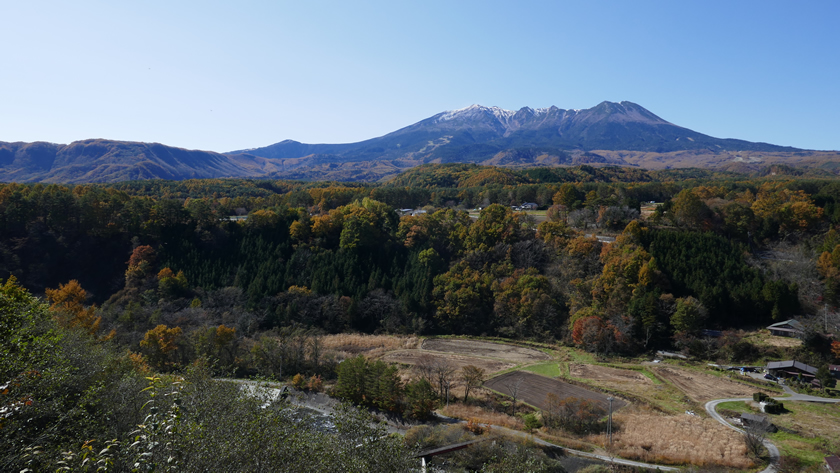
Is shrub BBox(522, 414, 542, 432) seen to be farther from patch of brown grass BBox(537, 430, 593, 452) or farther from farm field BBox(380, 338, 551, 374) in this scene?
farm field BBox(380, 338, 551, 374)

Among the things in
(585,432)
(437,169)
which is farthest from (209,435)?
(437,169)

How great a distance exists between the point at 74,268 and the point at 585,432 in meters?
52.9

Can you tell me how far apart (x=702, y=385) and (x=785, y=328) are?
11427 mm

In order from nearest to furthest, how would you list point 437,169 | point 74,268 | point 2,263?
point 2,263
point 74,268
point 437,169

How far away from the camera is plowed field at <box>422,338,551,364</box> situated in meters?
33.8

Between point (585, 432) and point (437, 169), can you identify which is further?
point (437, 169)

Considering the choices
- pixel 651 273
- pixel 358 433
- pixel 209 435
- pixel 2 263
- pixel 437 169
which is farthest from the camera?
pixel 437 169

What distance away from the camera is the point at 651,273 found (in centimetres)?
3634

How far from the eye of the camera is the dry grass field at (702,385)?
25312 mm

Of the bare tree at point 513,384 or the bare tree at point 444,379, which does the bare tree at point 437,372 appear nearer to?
the bare tree at point 444,379

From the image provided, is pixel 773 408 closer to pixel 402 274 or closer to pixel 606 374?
pixel 606 374

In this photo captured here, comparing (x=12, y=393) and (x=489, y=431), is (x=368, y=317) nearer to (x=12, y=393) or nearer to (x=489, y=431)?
(x=489, y=431)

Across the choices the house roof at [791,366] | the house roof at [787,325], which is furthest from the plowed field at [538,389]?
the house roof at [787,325]

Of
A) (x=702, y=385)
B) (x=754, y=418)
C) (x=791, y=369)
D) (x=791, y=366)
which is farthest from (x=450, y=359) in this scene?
(x=791, y=369)
